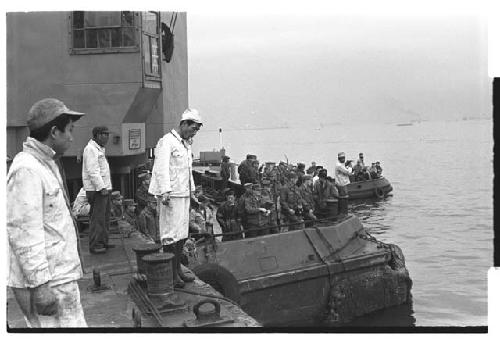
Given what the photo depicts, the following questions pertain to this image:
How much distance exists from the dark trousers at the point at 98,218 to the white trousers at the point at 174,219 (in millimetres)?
1845

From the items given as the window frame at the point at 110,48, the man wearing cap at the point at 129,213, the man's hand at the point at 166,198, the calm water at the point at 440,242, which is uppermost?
the window frame at the point at 110,48

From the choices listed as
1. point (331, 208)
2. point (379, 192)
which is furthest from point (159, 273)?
point (379, 192)

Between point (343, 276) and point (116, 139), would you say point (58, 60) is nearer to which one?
point (116, 139)

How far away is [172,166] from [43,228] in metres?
2.30

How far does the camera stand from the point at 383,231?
21.8 meters

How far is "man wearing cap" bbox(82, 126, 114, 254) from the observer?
21.6 feet

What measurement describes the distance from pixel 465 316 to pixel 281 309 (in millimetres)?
5419

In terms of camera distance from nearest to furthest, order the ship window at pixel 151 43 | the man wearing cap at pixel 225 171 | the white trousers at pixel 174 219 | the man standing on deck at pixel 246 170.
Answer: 1. the white trousers at pixel 174 219
2. the ship window at pixel 151 43
3. the man standing on deck at pixel 246 170
4. the man wearing cap at pixel 225 171

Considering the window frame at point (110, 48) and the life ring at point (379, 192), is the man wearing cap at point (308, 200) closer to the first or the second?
the window frame at point (110, 48)

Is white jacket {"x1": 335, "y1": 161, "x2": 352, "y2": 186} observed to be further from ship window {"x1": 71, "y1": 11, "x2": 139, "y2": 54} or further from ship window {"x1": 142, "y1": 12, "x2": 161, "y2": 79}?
ship window {"x1": 71, "y1": 11, "x2": 139, "y2": 54}

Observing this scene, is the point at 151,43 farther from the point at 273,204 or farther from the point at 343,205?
the point at 343,205

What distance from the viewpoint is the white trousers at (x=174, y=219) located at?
530 cm

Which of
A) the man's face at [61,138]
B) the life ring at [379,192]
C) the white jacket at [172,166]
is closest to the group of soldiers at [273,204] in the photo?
the white jacket at [172,166]

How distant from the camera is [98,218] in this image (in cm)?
697
